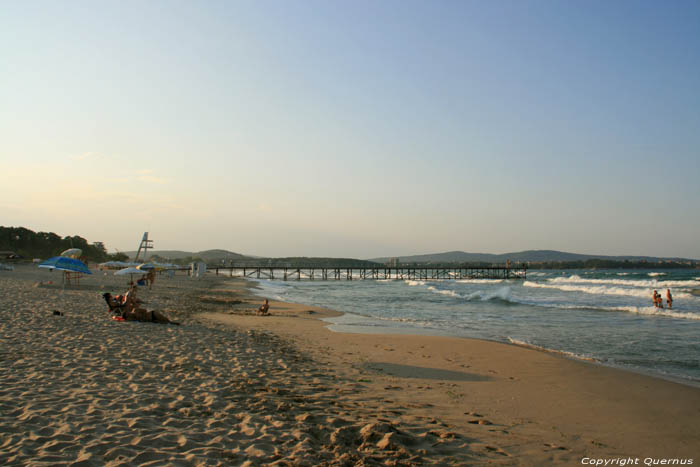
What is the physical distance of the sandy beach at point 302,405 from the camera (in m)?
3.68

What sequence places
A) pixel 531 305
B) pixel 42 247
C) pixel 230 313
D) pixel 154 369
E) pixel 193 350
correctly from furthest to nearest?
pixel 42 247, pixel 531 305, pixel 230 313, pixel 193 350, pixel 154 369

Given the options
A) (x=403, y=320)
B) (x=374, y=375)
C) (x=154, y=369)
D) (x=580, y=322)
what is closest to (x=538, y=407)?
(x=374, y=375)

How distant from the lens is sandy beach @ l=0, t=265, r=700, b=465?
3.68 meters

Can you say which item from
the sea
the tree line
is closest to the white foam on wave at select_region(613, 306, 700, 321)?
the sea

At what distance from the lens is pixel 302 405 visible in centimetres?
502

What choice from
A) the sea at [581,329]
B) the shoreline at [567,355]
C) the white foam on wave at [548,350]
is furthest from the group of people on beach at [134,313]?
the white foam on wave at [548,350]

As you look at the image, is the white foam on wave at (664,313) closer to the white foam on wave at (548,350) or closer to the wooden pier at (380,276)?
the white foam on wave at (548,350)

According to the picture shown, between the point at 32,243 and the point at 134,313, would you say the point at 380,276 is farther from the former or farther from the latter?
the point at 134,313

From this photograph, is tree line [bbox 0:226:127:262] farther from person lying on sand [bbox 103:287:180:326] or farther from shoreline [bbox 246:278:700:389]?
shoreline [bbox 246:278:700:389]

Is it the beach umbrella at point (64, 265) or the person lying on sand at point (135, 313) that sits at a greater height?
the beach umbrella at point (64, 265)

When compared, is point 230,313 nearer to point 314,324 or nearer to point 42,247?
point 314,324

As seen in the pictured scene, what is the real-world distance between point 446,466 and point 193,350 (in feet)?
18.8

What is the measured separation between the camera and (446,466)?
3.61 m

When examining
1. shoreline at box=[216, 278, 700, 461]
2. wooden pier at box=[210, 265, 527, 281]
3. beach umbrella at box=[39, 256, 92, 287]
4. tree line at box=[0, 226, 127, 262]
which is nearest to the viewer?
shoreline at box=[216, 278, 700, 461]
